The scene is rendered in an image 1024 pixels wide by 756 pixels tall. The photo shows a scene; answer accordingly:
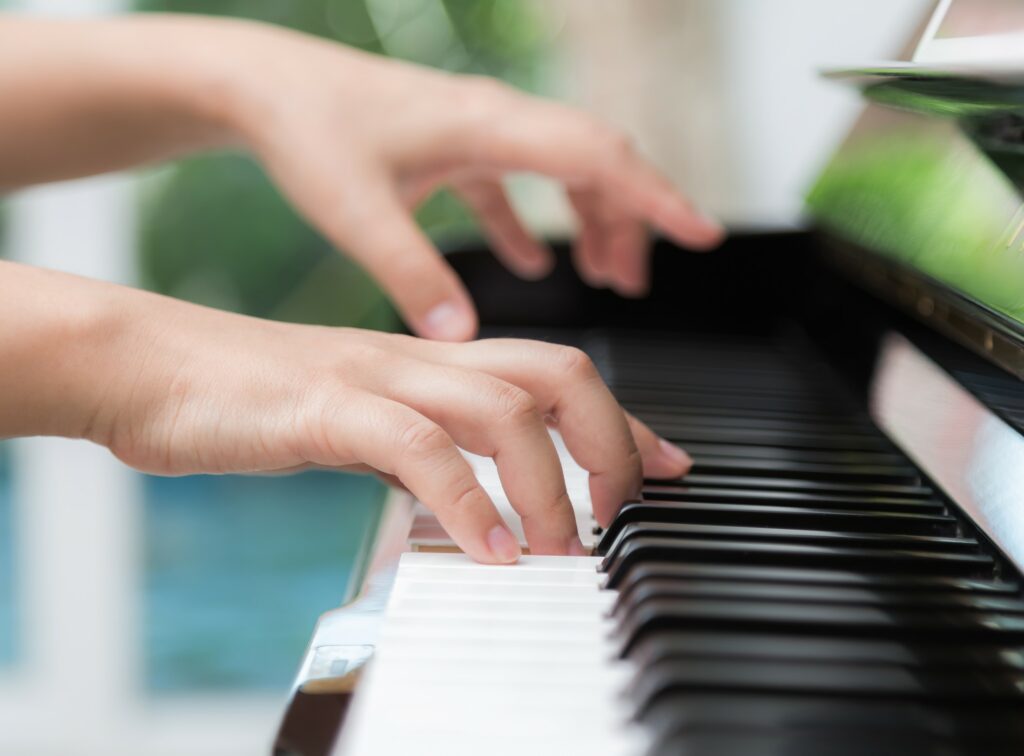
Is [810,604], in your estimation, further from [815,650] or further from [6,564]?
[6,564]

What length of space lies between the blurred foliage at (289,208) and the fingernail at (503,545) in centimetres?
189

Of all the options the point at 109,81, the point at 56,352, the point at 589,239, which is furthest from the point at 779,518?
the point at 109,81

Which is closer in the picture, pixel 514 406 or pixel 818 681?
pixel 818 681

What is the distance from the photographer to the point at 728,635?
18.3 inches

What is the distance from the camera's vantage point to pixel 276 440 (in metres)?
0.60

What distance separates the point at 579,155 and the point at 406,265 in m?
0.21

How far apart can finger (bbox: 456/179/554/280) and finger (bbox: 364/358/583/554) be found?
2.06 feet

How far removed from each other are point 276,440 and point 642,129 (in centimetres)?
147

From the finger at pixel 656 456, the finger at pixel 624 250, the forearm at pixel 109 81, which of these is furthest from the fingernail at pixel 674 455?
the forearm at pixel 109 81

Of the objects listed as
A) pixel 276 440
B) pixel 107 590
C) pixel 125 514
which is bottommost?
pixel 107 590

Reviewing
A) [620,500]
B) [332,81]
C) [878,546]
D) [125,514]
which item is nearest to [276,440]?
[620,500]

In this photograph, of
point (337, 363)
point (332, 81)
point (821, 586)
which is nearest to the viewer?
point (821, 586)

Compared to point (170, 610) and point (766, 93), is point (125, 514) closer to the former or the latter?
point (170, 610)

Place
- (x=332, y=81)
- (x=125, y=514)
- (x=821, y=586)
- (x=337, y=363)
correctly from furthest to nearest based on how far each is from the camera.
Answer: (x=125, y=514)
(x=332, y=81)
(x=337, y=363)
(x=821, y=586)
